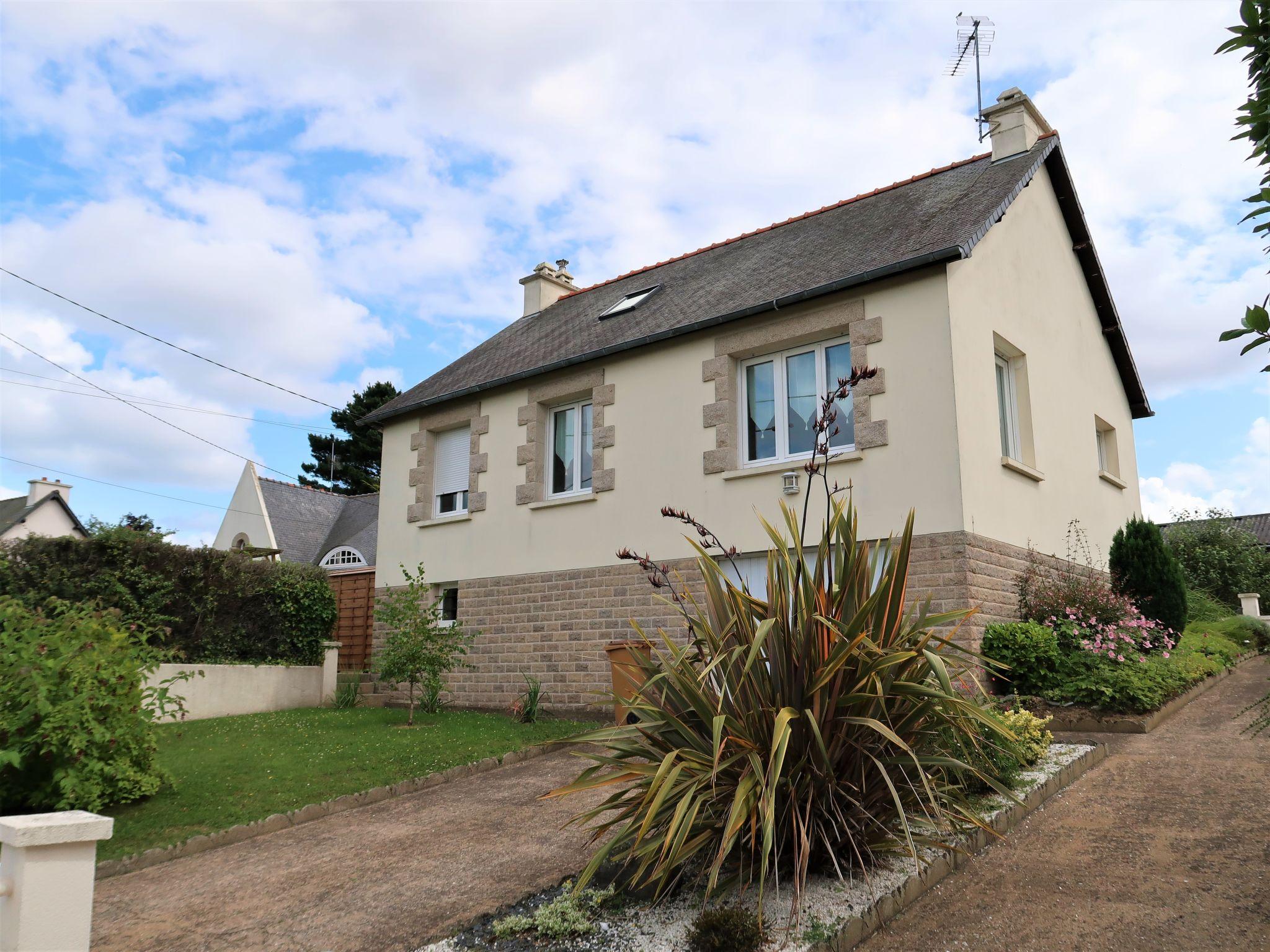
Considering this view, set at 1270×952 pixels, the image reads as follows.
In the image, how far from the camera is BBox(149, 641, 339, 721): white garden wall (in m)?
10.8

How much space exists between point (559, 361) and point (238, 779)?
20.8ft

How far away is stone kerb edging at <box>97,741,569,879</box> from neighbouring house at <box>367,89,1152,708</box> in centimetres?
240

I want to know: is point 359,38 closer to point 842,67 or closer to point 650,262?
point 842,67

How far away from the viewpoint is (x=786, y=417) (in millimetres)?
9664

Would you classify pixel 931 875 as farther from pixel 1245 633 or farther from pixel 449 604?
pixel 1245 633

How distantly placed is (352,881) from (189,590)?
8.19 m

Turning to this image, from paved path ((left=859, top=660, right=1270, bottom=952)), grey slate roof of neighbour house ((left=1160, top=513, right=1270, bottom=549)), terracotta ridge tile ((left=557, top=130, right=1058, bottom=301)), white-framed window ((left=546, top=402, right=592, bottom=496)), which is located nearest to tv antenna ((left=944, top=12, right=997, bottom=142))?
terracotta ridge tile ((left=557, top=130, right=1058, bottom=301))

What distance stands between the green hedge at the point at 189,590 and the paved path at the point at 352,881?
5420 millimetres

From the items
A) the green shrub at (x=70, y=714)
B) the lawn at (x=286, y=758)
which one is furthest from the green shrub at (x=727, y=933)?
the green shrub at (x=70, y=714)

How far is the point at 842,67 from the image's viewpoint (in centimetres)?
703

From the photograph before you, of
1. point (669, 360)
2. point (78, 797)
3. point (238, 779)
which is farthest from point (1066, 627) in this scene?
point (78, 797)

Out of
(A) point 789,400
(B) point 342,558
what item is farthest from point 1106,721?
(B) point 342,558

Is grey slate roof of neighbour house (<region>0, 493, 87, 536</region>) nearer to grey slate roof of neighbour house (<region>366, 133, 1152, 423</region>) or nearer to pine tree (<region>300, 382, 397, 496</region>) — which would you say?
pine tree (<region>300, 382, 397, 496</region>)

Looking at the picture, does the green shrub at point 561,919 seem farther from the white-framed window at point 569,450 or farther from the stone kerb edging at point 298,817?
the white-framed window at point 569,450
